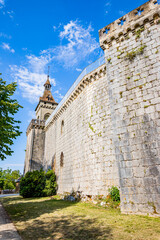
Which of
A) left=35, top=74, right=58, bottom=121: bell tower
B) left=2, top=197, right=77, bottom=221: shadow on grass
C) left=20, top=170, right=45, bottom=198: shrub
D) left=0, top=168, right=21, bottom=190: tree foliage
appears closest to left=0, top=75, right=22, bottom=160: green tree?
left=2, top=197, right=77, bottom=221: shadow on grass

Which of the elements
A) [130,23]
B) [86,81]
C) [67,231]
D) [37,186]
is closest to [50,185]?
[37,186]

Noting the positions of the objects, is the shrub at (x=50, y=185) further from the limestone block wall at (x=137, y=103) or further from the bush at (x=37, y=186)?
the limestone block wall at (x=137, y=103)

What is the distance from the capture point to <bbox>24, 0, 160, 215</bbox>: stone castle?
5.57 metres

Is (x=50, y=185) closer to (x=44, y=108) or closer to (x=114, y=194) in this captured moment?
(x=114, y=194)

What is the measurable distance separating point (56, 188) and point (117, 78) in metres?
11.8

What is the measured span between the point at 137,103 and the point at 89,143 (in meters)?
4.89

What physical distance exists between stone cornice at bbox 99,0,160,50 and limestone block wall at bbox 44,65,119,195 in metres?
2.74

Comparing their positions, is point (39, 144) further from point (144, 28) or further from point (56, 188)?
point (144, 28)

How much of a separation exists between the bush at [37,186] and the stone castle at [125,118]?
331 cm

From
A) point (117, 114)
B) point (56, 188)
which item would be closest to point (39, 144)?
point (56, 188)

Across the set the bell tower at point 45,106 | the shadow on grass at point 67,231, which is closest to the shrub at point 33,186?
the shadow on grass at point 67,231

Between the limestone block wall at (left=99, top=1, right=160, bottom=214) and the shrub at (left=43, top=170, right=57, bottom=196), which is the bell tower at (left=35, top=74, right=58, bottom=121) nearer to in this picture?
the shrub at (left=43, top=170, right=57, bottom=196)

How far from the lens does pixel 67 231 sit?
14.2ft

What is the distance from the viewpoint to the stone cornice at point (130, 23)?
6629 millimetres
